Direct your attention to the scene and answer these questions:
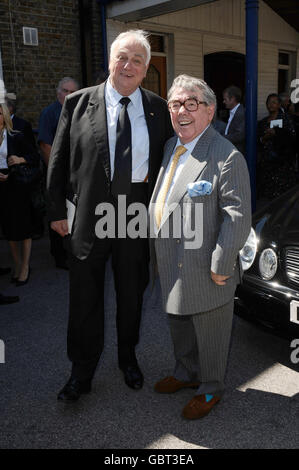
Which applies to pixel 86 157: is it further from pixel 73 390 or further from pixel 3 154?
pixel 3 154

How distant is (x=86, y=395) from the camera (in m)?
2.79

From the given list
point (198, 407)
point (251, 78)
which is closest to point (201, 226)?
point (198, 407)

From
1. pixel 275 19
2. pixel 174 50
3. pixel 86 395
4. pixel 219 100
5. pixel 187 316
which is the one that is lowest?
pixel 86 395

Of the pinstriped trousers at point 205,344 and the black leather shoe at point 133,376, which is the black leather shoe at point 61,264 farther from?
the pinstriped trousers at point 205,344

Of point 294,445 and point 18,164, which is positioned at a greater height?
point 18,164

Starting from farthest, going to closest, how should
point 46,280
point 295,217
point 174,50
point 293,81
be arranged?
point 293,81
point 174,50
point 46,280
point 295,217

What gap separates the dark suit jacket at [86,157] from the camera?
7.98 ft

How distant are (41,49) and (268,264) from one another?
5.94 m

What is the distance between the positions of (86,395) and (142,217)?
1.14 metres

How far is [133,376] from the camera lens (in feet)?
9.38

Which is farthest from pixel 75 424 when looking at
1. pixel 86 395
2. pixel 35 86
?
pixel 35 86

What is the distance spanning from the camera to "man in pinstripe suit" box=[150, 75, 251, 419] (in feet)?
7.22

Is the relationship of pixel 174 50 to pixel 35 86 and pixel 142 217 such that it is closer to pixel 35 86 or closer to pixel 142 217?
pixel 35 86

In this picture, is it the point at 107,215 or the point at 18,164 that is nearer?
the point at 107,215
